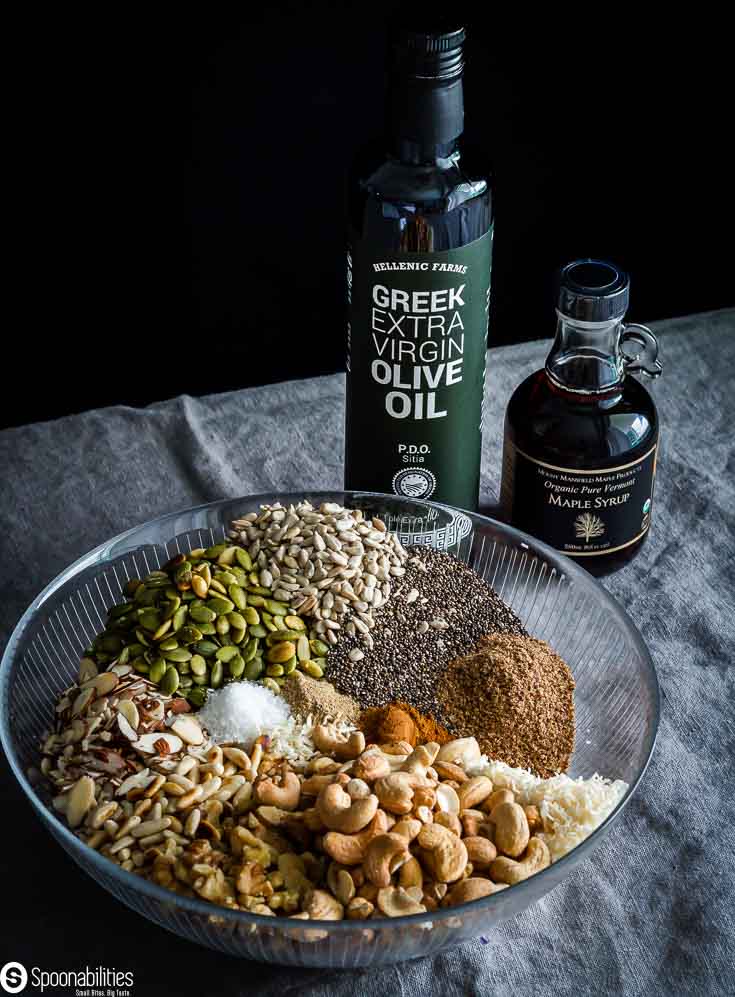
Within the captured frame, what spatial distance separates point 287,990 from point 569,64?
140 cm

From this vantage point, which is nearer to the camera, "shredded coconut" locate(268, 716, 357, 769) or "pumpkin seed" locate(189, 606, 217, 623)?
"shredded coconut" locate(268, 716, 357, 769)

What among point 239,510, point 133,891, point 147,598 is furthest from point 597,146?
point 133,891

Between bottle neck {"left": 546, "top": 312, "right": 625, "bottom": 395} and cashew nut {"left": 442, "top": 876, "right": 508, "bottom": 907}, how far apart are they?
0.57 metres

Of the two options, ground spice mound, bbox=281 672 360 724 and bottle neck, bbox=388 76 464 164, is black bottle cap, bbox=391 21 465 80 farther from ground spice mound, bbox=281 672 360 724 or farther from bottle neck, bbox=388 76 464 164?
ground spice mound, bbox=281 672 360 724

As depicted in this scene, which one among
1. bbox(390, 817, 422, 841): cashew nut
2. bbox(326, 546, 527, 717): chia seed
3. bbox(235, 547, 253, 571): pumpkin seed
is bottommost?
bbox(326, 546, 527, 717): chia seed

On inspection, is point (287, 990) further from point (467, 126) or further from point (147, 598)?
point (467, 126)

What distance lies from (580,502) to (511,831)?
1.50 feet

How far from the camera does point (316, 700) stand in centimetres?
123

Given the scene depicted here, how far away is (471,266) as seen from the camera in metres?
1.30

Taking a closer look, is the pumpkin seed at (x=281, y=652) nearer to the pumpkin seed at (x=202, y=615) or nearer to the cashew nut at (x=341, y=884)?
the pumpkin seed at (x=202, y=615)

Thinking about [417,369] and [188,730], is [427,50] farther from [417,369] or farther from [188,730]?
[188,730]

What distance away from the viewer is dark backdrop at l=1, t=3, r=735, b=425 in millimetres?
1820

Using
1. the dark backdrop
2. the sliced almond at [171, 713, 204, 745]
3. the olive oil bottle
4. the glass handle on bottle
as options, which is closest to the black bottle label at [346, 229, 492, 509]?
the olive oil bottle

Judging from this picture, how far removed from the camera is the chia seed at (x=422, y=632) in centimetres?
128
